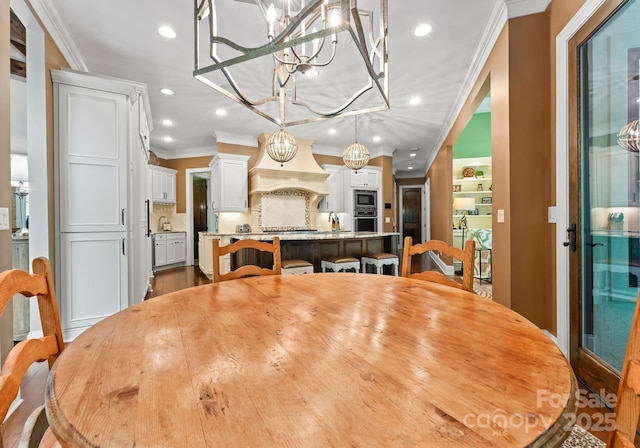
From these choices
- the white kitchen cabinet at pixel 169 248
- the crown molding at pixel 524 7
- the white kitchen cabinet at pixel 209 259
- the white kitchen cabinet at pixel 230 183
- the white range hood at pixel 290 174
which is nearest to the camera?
the crown molding at pixel 524 7

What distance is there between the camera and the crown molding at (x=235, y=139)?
5.76 m

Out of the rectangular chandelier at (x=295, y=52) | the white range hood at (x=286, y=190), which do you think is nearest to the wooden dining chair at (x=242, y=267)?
the rectangular chandelier at (x=295, y=52)

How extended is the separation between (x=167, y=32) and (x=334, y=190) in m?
4.74

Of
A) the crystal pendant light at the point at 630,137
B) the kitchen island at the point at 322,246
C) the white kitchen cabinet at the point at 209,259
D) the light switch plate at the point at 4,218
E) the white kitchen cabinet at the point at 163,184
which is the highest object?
the white kitchen cabinet at the point at 163,184

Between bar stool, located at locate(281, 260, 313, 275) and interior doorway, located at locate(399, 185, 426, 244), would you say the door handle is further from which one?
interior doorway, located at locate(399, 185, 426, 244)

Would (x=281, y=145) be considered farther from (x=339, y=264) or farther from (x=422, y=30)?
(x=422, y=30)

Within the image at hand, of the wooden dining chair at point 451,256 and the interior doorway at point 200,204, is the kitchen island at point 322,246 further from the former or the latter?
the interior doorway at point 200,204

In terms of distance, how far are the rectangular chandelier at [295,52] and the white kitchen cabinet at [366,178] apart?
252 cm

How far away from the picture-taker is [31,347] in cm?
72

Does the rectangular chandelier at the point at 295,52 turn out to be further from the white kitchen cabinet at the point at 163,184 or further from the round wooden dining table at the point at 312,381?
the white kitchen cabinet at the point at 163,184

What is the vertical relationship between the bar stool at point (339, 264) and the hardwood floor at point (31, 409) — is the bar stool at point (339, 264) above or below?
above

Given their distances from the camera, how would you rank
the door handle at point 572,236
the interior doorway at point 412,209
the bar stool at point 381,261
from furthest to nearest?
the interior doorway at point 412,209
the bar stool at point 381,261
the door handle at point 572,236

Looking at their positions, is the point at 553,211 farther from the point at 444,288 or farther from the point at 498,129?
the point at 444,288

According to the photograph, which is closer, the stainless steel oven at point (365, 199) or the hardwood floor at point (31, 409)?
the hardwood floor at point (31, 409)
